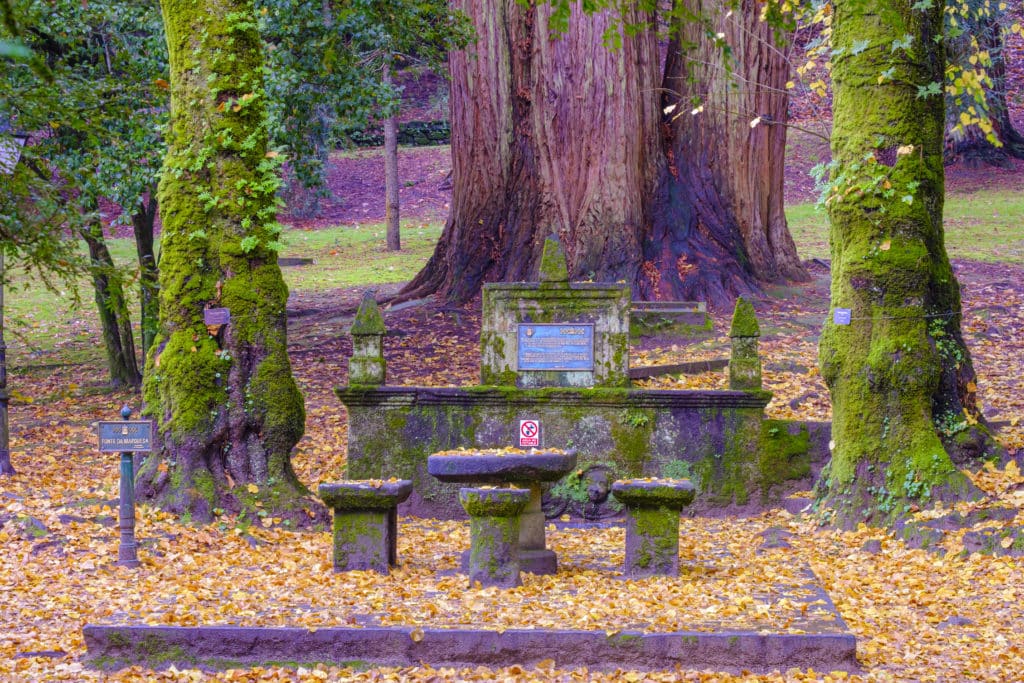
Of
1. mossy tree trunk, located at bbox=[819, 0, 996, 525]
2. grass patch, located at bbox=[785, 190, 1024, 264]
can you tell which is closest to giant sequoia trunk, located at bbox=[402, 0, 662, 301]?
mossy tree trunk, located at bbox=[819, 0, 996, 525]

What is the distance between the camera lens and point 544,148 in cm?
1661

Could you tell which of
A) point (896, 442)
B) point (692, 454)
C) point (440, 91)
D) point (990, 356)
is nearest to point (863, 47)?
point (896, 442)

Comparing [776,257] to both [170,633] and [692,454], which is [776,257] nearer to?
[692,454]

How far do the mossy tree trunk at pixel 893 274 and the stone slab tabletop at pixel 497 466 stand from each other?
119 inches

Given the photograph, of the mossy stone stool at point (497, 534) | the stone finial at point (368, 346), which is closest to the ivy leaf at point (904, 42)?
the mossy stone stool at point (497, 534)

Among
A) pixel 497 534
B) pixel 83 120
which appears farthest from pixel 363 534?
pixel 83 120

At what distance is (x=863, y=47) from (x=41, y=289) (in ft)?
73.1

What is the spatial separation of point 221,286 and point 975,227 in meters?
19.2

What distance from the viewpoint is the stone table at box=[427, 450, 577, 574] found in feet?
25.8

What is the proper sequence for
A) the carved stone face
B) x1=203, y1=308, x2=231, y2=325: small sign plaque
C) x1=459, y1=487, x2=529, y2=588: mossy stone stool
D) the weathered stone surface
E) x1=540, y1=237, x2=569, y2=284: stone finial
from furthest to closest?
1. the weathered stone surface
2. the carved stone face
3. x1=540, y1=237, x2=569, y2=284: stone finial
4. x1=203, y1=308, x2=231, y2=325: small sign plaque
5. x1=459, y1=487, x2=529, y2=588: mossy stone stool

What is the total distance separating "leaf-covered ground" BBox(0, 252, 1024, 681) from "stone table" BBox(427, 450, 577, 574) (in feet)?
0.85

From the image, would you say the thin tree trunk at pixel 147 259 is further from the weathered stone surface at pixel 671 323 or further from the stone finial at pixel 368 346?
the weathered stone surface at pixel 671 323

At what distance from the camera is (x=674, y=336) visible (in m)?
14.7

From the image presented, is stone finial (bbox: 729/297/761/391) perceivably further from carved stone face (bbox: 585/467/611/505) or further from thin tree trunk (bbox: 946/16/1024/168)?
thin tree trunk (bbox: 946/16/1024/168)
